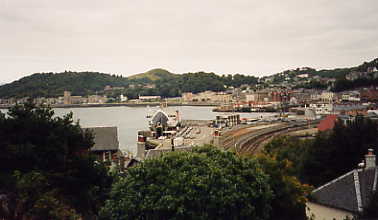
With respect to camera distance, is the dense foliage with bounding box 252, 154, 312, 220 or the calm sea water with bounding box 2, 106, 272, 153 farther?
the calm sea water with bounding box 2, 106, 272, 153

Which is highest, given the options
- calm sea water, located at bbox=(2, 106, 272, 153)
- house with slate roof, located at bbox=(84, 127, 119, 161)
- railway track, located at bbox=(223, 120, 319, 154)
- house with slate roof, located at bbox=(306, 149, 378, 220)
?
house with slate roof, located at bbox=(84, 127, 119, 161)

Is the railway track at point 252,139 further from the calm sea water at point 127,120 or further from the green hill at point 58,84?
the green hill at point 58,84

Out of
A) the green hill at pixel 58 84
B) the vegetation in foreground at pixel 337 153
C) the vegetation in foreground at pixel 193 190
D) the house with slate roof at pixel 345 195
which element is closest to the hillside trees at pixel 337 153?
the vegetation in foreground at pixel 337 153

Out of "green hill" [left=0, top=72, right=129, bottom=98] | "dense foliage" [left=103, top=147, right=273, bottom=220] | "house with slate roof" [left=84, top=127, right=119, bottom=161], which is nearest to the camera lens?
"dense foliage" [left=103, top=147, right=273, bottom=220]

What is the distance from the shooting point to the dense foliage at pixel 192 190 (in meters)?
5.77

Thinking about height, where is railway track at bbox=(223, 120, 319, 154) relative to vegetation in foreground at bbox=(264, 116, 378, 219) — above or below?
below

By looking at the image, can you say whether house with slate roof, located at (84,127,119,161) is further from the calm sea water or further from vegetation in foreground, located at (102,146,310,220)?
the calm sea water

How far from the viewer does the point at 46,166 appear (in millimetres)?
7121

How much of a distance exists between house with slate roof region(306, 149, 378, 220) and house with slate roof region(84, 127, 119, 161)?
21.3ft

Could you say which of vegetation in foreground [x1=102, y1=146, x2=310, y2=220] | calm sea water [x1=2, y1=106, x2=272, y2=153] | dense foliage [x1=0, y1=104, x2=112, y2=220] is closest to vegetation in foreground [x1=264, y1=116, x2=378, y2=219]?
vegetation in foreground [x1=102, y1=146, x2=310, y2=220]

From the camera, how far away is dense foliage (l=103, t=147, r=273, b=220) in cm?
577

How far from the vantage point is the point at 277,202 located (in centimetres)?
708

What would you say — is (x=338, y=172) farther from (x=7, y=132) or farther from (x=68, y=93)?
(x=68, y=93)

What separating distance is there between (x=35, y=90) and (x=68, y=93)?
31.3ft
